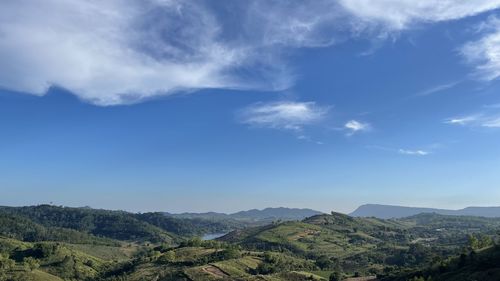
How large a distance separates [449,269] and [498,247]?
16.9 meters

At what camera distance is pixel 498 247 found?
14750cm

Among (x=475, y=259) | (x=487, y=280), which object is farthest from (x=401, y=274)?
(x=487, y=280)

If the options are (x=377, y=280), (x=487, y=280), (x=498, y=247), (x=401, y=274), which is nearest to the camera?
(x=487, y=280)

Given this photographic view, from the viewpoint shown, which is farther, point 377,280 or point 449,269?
point 377,280

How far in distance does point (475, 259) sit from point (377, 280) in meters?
59.5

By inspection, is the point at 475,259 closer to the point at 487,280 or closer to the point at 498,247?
the point at 498,247

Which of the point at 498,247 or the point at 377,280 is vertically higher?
the point at 498,247

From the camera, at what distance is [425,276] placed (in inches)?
6156

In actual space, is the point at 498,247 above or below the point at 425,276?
above

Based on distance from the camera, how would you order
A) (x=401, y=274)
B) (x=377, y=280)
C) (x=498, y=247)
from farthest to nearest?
1. (x=377, y=280)
2. (x=401, y=274)
3. (x=498, y=247)

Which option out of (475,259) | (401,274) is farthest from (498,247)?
(401,274)

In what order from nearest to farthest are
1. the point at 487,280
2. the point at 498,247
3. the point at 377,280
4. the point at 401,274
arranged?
the point at 487,280 < the point at 498,247 < the point at 401,274 < the point at 377,280

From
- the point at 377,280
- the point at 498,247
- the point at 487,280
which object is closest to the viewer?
the point at 487,280

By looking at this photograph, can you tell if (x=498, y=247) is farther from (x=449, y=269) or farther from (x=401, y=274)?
(x=401, y=274)
